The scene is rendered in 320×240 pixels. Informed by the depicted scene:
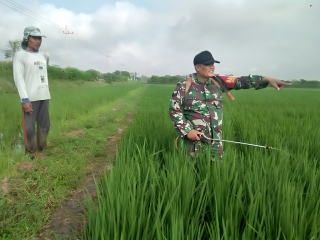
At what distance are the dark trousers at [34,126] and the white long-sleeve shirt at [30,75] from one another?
0.48ft

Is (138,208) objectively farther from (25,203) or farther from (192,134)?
(25,203)

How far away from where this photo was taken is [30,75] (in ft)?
10.7

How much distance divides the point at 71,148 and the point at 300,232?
353cm

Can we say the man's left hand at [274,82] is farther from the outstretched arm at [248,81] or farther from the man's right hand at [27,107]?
the man's right hand at [27,107]

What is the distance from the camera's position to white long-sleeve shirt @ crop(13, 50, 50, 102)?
10.2ft

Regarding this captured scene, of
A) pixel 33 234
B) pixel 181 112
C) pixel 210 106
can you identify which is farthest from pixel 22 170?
pixel 210 106

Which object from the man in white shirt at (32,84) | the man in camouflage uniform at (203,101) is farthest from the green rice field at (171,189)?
the man in white shirt at (32,84)

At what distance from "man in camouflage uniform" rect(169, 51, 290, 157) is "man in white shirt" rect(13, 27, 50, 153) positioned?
212cm

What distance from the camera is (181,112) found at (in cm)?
212

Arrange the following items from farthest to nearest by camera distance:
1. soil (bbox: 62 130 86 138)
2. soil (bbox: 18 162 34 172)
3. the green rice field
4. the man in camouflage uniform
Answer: soil (bbox: 62 130 86 138)
soil (bbox: 18 162 34 172)
the man in camouflage uniform
the green rice field

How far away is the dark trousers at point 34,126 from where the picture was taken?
3.30 m

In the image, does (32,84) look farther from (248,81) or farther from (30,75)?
(248,81)

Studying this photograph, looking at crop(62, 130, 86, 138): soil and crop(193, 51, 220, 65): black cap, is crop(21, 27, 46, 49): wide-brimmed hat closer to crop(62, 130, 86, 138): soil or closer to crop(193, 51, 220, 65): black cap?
crop(62, 130, 86, 138): soil

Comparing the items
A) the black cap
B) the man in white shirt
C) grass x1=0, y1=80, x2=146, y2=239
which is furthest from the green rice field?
the black cap
